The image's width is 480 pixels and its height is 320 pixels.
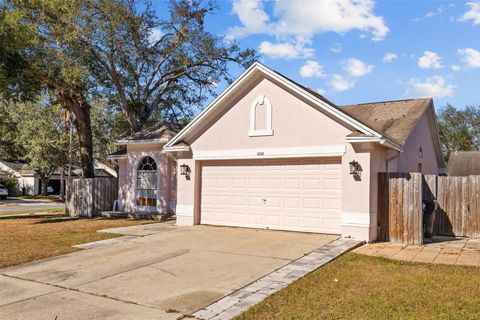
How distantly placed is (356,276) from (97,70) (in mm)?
17095

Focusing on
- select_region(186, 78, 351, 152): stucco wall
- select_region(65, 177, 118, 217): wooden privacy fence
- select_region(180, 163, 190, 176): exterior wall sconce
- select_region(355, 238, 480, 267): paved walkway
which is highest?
select_region(186, 78, 351, 152): stucco wall

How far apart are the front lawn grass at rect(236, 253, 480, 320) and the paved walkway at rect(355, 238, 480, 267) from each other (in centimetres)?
74

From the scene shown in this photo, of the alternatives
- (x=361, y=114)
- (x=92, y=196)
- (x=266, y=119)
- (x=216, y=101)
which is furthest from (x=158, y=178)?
(x=361, y=114)

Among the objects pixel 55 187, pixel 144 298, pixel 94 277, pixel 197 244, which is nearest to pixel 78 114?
pixel 197 244

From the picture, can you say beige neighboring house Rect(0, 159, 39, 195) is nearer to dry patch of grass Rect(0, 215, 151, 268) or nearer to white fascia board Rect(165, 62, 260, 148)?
dry patch of grass Rect(0, 215, 151, 268)

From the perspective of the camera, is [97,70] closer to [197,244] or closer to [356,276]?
[197,244]

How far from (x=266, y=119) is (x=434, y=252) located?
620 cm

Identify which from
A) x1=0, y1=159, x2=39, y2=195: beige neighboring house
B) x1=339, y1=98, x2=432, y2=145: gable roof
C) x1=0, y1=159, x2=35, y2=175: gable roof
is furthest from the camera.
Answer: x1=0, y1=159, x2=35, y2=175: gable roof

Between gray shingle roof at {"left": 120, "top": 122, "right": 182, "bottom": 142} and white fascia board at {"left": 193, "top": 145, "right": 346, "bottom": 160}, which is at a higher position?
gray shingle roof at {"left": 120, "top": 122, "right": 182, "bottom": 142}

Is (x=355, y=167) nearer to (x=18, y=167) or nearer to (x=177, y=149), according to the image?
(x=177, y=149)

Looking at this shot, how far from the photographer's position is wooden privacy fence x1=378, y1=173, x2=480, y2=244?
11078 millimetres

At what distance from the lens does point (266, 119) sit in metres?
13.2

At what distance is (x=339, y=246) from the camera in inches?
406

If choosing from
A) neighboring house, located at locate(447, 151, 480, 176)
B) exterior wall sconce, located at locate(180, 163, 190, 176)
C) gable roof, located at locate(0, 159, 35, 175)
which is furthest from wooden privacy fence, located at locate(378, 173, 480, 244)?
gable roof, located at locate(0, 159, 35, 175)
